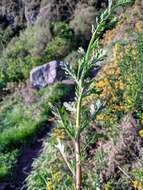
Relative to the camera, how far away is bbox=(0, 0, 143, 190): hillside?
2.36 m

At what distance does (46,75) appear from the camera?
14.4 meters

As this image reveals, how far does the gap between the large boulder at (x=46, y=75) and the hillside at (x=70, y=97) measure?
0.09 ft

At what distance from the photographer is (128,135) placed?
8.11m

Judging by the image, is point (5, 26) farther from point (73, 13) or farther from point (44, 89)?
point (44, 89)

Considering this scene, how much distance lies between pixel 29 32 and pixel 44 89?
474cm

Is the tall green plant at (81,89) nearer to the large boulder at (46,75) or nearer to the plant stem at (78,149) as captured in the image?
the plant stem at (78,149)

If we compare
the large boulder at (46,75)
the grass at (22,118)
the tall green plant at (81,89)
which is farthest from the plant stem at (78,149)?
the large boulder at (46,75)

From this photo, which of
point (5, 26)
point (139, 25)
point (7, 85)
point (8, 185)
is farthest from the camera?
point (5, 26)

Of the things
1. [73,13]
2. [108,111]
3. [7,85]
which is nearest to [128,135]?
[108,111]

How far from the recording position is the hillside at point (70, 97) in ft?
7.73

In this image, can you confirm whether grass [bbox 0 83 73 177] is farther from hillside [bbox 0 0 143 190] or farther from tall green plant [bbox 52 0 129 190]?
tall green plant [bbox 52 0 129 190]

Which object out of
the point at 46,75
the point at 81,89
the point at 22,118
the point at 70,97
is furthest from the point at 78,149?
the point at 46,75

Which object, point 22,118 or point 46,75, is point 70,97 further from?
point 46,75

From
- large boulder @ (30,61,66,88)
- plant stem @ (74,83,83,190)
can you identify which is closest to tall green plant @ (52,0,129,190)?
plant stem @ (74,83,83,190)
